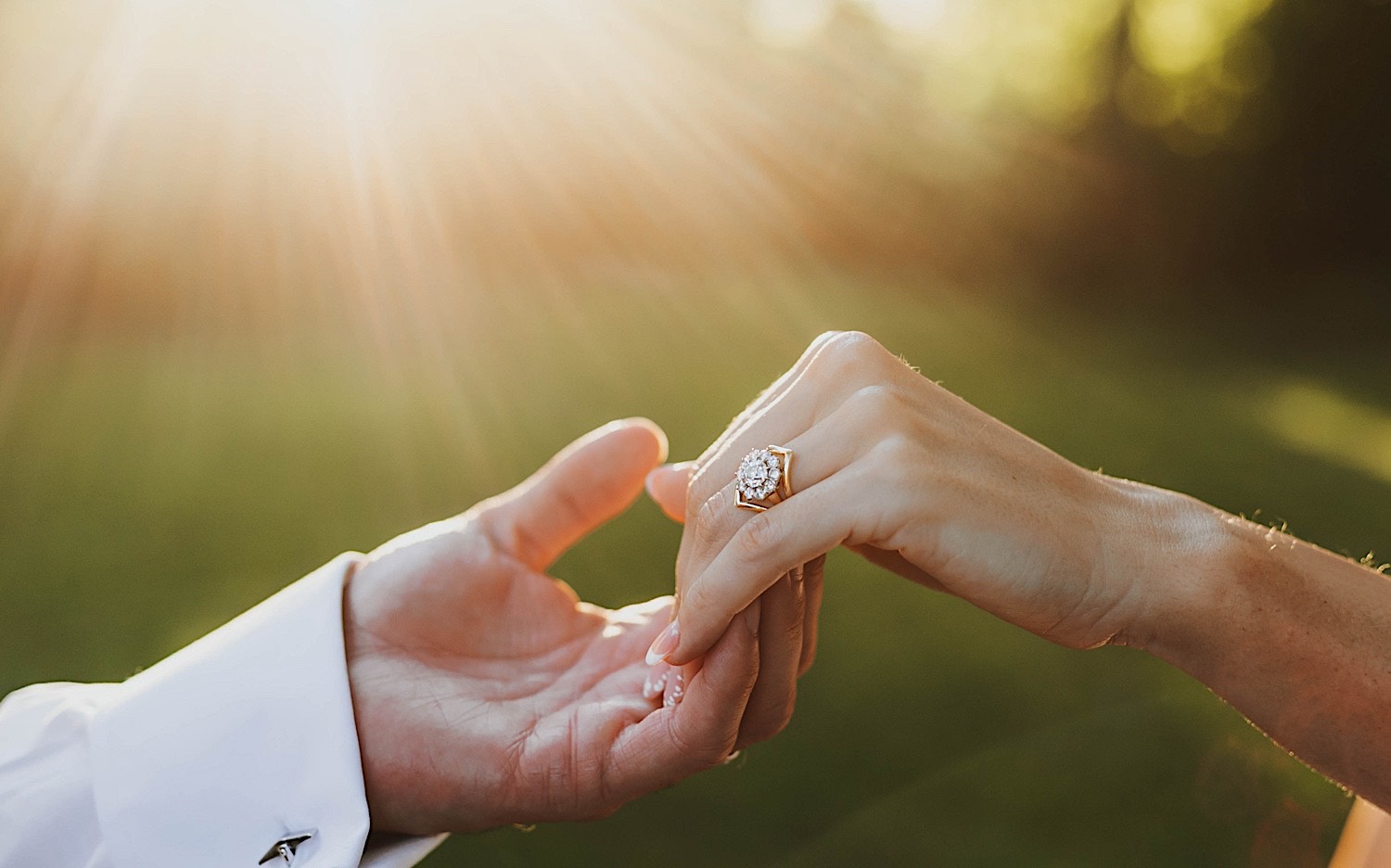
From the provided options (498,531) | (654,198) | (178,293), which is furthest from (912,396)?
(654,198)

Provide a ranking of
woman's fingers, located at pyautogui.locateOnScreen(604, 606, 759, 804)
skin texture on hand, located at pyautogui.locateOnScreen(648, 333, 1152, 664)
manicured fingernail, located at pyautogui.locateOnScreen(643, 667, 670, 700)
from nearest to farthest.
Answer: skin texture on hand, located at pyautogui.locateOnScreen(648, 333, 1152, 664) < woman's fingers, located at pyautogui.locateOnScreen(604, 606, 759, 804) < manicured fingernail, located at pyautogui.locateOnScreen(643, 667, 670, 700)

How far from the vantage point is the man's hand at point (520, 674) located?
2.07 metres

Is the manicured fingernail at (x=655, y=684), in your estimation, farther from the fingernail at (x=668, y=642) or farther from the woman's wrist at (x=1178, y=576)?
the woman's wrist at (x=1178, y=576)

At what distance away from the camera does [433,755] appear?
2.17m

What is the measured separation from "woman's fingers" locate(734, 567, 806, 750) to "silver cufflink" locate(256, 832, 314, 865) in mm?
959

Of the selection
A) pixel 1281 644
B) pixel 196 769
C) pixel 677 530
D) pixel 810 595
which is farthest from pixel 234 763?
pixel 677 530

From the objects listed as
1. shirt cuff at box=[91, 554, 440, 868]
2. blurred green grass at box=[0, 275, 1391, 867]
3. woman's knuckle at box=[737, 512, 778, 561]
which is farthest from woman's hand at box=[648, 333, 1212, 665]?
blurred green grass at box=[0, 275, 1391, 867]

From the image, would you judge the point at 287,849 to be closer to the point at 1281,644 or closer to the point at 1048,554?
the point at 1048,554

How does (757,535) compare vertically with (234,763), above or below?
above

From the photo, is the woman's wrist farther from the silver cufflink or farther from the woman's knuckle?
the silver cufflink

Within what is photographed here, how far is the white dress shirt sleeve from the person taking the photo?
6.56 ft

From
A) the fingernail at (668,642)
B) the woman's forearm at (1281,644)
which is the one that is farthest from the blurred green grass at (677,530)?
the fingernail at (668,642)

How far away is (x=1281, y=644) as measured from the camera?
1767 millimetres

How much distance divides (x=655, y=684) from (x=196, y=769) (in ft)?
3.30
